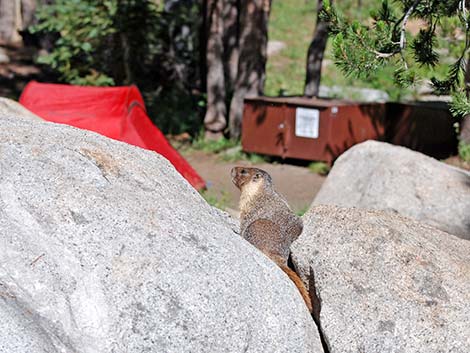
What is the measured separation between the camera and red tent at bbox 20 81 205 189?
996 cm

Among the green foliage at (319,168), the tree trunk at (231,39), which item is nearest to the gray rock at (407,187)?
the green foliage at (319,168)

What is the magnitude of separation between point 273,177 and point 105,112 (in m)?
2.69

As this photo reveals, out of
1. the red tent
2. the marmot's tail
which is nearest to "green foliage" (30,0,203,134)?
the red tent

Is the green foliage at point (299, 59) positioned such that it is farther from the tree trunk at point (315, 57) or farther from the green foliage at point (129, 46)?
the green foliage at point (129, 46)

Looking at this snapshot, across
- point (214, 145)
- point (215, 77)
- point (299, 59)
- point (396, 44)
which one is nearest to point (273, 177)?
point (214, 145)

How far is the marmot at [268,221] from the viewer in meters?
4.67

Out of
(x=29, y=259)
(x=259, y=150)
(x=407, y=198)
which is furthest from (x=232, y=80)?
(x=29, y=259)

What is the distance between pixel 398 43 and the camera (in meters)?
5.42

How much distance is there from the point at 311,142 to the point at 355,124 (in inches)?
28.6

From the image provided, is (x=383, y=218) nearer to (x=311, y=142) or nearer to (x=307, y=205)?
(x=307, y=205)

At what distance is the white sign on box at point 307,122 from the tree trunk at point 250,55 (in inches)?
59.3

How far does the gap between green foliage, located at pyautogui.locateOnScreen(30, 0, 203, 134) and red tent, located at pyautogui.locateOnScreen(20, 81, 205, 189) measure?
4036 millimetres

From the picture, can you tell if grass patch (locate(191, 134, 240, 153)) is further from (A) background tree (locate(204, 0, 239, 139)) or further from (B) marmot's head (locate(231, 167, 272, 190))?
(B) marmot's head (locate(231, 167, 272, 190))

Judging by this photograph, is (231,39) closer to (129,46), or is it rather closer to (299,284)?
(129,46)
